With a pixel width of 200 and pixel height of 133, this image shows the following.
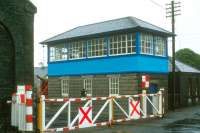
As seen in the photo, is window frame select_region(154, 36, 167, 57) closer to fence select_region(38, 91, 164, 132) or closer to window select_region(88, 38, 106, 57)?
window select_region(88, 38, 106, 57)

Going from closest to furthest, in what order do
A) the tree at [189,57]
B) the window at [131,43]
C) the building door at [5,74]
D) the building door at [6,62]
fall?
the building door at [5,74] < the building door at [6,62] < the window at [131,43] < the tree at [189,57]

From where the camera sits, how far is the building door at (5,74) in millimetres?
11641

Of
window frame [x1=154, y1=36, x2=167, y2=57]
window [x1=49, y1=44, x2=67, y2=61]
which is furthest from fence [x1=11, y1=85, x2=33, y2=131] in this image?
window [x1=49, y1=44, x2=67, y2=61]

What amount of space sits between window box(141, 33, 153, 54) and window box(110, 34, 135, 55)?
658 mm

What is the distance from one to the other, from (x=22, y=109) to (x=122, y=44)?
714 inches

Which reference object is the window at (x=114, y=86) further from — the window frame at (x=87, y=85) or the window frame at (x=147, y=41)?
the window frame at (x=147, y=41)

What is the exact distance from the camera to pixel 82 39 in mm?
31734

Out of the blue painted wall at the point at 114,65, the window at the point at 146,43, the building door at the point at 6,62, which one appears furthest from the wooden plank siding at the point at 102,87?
the building door at the point at 6,62

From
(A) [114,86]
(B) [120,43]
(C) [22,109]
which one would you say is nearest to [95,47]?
(B) [120,43]

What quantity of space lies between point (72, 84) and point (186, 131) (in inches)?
758

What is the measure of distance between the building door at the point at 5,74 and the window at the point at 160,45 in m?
18.8

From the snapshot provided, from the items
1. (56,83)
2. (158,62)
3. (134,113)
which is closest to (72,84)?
(56,83)

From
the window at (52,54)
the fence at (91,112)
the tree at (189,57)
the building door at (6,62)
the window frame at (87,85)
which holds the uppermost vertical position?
the tree at (189,57)

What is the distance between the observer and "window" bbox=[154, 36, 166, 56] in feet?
97.3
